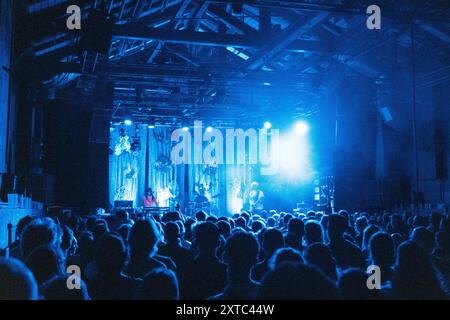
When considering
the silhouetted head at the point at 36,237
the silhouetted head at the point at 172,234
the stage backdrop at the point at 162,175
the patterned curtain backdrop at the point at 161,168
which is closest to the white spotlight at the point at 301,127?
the stage backdrop at the point at 162,175

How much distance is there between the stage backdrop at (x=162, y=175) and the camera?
2183 centimetres

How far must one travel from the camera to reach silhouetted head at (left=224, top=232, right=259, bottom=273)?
2977mm

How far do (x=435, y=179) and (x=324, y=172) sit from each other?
165 inches

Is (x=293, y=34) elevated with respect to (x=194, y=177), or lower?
elevated

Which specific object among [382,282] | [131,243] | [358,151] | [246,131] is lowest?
[382,282]

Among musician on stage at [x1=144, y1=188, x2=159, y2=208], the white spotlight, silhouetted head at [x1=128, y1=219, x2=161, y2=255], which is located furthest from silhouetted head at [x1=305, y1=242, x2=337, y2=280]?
musician on stage at [x1=144, y1=188, x2=159, y2=208]

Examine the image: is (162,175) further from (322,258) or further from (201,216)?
(322,258)

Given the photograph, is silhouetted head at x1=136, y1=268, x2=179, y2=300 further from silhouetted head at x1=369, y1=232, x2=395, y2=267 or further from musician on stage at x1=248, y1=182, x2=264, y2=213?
musician on stage at x1=248, y1=182, x2=264, y2=213

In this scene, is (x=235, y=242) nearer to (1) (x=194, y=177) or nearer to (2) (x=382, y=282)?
(2) (x=382, y=282)

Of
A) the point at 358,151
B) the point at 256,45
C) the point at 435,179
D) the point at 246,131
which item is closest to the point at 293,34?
the point at 256,45

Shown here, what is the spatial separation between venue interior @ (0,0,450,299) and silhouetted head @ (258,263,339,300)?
1239 mm

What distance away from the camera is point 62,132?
14703 millimetres

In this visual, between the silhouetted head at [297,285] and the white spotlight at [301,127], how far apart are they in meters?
18.2

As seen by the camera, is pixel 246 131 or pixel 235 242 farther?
pixel 246 131
